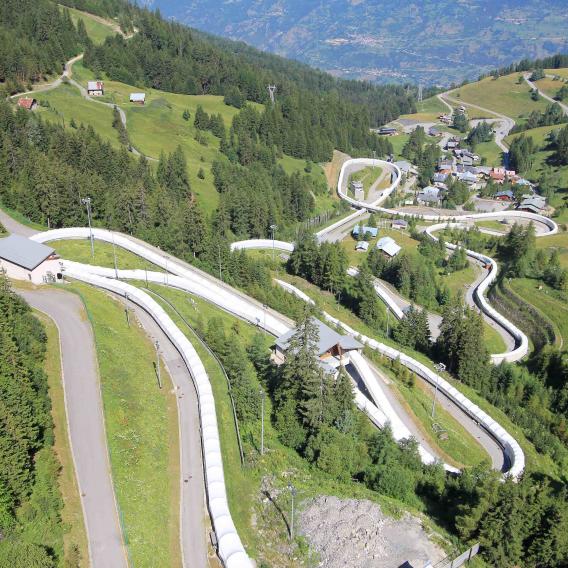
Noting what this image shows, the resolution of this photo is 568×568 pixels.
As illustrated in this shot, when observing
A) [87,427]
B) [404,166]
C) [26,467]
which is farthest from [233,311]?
[404,166]

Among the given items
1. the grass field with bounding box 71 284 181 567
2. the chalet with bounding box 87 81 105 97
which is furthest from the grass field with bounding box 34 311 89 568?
the chalet with bounding box 87 81 105 97

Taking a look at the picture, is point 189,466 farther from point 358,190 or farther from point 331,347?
point 358,190

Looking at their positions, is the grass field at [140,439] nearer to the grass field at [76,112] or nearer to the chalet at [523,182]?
the grass field at [76,112]

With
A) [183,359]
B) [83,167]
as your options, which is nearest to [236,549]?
[183,359]

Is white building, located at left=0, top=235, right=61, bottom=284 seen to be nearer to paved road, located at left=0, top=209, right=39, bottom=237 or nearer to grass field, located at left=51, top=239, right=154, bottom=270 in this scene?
grass field, located at left=51, top=239, right=154, bottom=270

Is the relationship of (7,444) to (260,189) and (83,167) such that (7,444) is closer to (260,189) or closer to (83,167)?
(83,167)

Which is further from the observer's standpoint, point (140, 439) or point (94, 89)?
point (94, 89)
